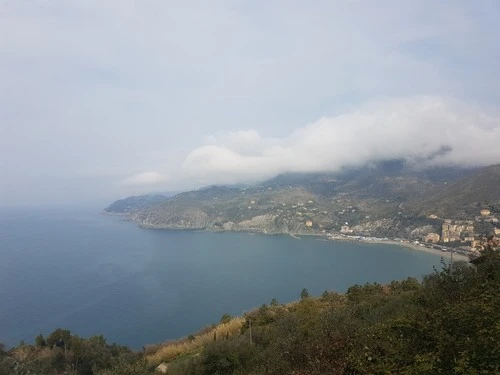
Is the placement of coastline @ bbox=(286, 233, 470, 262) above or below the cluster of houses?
below


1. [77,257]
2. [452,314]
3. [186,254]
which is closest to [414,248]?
[186,254]

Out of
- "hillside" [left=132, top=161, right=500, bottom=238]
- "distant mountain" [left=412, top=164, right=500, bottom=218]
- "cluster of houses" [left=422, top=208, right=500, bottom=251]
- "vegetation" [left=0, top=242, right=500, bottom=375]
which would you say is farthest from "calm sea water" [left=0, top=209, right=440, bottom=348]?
"vegetation" [left=0, top=242, right=500, bottom=375]

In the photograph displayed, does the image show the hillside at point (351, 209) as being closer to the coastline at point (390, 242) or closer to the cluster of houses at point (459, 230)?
the cluster of houses at point (459, 230)

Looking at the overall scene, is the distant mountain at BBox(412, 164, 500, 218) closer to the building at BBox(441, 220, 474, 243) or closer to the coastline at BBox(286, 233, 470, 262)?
the building at BBox(441, 220, 474, 243)

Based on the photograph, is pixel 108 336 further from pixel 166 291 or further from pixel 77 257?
pixel 77 257

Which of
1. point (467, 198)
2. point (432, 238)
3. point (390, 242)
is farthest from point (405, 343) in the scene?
point (467, 198)

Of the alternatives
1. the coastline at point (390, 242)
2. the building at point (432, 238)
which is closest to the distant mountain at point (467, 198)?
the building at point (432, 238)

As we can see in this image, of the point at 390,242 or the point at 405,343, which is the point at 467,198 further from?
the point at 405,343
